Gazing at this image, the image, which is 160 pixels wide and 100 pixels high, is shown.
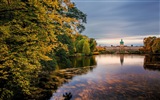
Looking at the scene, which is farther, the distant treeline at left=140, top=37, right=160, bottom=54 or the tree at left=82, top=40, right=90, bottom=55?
the distant treeline at left=140, top=37, right=160, bottom=54

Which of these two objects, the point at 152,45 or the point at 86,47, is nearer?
the point at 86,47

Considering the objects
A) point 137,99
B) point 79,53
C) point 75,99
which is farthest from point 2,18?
point 79,53

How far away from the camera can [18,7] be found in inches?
256

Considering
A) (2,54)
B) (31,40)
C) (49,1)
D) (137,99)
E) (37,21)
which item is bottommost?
(137,99)

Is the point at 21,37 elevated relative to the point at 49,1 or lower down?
lower down

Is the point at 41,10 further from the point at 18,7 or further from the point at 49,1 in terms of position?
the point at 18,7

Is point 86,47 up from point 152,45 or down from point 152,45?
down

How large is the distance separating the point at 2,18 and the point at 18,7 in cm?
124

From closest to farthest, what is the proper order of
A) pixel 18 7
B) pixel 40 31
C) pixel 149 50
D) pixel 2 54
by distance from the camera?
pixel 2 54
pixel 18 7
pixel 40 31
pixel 149 50

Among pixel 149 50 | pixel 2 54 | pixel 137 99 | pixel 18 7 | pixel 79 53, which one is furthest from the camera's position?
pixel 149 50

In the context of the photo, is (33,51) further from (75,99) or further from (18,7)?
(75,99)

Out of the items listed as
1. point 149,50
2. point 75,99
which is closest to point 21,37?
point 75,99

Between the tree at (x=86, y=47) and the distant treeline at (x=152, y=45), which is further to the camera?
the distant treeline at (x=152, y=45)

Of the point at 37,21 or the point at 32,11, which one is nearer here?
the point at 32,11
